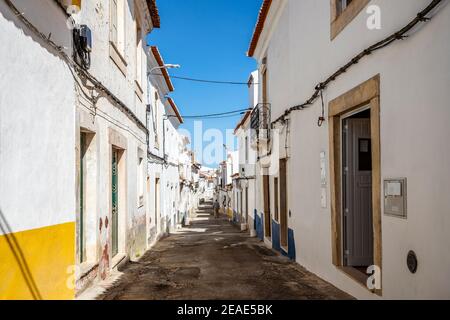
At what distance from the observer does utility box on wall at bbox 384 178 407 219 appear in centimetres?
440

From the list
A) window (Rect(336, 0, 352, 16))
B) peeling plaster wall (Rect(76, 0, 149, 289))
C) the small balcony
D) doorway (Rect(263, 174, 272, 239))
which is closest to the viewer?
peeling plaster wall (Rect(76, 0, 149, 289))

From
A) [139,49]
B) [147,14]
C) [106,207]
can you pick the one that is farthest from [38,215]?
[147,14]

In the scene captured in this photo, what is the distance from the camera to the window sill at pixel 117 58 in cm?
756

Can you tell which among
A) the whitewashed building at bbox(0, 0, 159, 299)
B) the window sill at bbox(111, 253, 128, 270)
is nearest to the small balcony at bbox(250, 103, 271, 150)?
the whitewashed building at bbox(0, 0, 159, 299)

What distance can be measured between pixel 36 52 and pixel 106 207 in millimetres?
3463

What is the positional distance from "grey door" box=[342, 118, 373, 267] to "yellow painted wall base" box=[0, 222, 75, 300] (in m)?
3.90

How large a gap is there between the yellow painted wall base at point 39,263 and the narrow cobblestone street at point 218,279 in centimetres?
111

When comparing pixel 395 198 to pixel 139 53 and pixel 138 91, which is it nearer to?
pixel 138 91

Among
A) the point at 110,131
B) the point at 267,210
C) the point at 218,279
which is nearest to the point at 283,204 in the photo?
the point at 267,210

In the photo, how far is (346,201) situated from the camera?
6.66 metres

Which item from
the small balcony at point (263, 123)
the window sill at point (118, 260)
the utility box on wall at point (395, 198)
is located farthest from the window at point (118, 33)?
the small balcony at point (263, 123)

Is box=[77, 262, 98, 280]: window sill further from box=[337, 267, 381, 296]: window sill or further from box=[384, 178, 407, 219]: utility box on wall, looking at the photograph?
box=[384, 178, 407, 219]: utility box on wall

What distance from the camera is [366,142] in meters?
6.71
